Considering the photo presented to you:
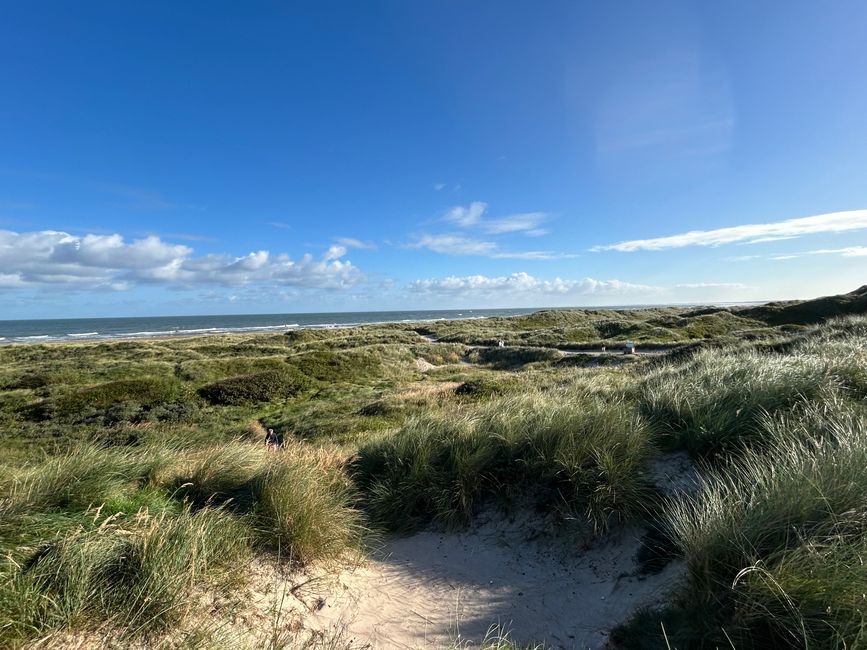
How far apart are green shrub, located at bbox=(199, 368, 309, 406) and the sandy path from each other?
61.0ft

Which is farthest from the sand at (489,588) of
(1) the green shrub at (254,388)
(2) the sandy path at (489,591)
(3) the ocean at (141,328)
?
(3) the ocean at (141,328)

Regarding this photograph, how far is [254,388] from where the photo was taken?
73.7ft

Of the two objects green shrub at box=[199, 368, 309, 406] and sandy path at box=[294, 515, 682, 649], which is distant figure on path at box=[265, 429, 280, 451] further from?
green shrub at box=[199, 368, 309, 406]

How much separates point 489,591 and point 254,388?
2070cm

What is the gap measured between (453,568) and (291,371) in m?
22.9

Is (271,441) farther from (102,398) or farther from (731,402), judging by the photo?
(102,398)

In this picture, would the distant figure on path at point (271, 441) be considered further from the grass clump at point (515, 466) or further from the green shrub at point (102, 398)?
the green shrub at point (102, 398)

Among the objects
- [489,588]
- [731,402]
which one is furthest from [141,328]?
[731,402]

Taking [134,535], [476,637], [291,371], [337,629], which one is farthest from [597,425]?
[291,371]

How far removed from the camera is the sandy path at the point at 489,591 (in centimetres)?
383

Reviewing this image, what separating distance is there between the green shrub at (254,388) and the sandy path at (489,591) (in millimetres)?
18592

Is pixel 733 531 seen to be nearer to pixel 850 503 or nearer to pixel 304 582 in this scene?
pixel 850 503

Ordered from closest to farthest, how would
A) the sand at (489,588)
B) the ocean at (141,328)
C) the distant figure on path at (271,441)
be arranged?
the sand at (489,588) → the distant figure on path at (271,441) → the ocean at (141,328)

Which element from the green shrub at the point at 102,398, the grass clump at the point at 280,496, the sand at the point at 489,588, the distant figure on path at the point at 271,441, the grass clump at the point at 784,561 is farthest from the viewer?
the green shrub at the point at 102,398
